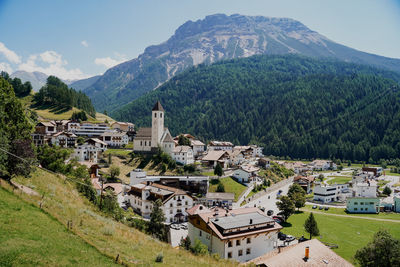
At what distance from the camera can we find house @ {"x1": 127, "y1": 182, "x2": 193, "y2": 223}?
52.3 m

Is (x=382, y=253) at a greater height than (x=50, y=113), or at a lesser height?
lesser

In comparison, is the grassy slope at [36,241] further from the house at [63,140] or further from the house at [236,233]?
the house at [63,140]

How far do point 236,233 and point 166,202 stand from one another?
A: 20.1 meters

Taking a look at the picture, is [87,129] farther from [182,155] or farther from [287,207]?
[287,207]

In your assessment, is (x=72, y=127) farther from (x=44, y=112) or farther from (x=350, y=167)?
(x=350, y=167)

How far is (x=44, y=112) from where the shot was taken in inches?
4286

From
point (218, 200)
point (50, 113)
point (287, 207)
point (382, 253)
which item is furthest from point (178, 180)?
point (50, 113)

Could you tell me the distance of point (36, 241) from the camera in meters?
12.8

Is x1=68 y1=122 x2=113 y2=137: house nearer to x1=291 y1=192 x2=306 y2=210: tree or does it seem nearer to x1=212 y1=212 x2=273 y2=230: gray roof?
x1=291 y1=192 x2=306 y2=210: tree

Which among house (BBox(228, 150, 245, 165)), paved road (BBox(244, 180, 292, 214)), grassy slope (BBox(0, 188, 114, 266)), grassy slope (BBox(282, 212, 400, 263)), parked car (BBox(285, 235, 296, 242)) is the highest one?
grassy slope (BBox(0, 188, 114, 266))

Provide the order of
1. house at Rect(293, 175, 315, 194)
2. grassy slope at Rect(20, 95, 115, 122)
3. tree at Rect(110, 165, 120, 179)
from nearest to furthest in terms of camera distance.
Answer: tree at Rect(110, 165, 120, 179)
house at Rect(293, 175, 315, 194)
grassy slope at Rect(20, 95, 115, 122)

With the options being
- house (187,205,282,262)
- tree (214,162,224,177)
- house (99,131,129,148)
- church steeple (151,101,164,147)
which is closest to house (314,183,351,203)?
tree (214,162,224,177)

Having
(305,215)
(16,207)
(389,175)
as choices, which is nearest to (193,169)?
(305,215)

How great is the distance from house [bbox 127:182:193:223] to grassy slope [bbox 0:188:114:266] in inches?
1443
